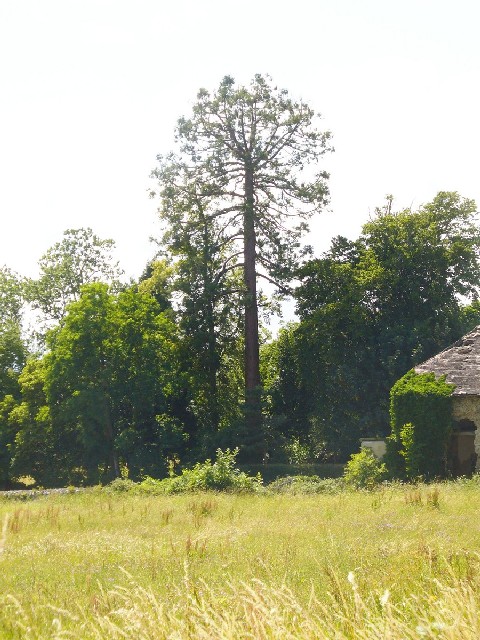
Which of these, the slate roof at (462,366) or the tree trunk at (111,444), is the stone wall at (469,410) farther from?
the tree trunk at (111,444)

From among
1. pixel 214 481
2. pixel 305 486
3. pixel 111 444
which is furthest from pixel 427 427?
pixel 111 444

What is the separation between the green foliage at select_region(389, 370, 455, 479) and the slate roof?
0.46 meters

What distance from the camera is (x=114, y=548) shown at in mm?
11742

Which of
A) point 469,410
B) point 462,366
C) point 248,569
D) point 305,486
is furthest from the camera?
point 462,366

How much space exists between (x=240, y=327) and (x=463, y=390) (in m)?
13.9

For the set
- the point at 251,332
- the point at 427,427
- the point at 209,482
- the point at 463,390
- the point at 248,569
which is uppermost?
the point at 251,332

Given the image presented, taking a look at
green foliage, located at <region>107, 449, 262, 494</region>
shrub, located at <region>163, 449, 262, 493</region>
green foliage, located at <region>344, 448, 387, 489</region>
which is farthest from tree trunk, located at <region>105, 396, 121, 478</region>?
green foliage, located at <region>344, 448, 387, 489</region>

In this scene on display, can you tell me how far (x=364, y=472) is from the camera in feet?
84.8

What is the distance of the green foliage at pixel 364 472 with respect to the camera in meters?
25.2

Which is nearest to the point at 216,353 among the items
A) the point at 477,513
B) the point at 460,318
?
the point at 460,318

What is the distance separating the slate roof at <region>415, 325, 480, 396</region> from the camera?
1053 inches

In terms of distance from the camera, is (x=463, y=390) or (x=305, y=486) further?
(x=463, y=390)

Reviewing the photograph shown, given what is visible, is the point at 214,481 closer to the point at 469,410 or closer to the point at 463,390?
the point at 463,390

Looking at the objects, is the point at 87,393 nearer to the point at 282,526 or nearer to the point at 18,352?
the point at 18,352
